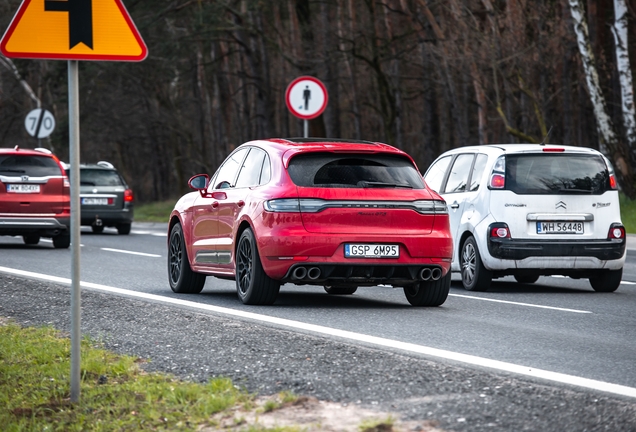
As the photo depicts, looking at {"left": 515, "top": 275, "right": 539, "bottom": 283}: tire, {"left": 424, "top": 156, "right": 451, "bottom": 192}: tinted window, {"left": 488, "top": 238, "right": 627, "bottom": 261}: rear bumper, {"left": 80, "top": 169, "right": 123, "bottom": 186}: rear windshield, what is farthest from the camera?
{"left": 80, "top": 169, "right": 123, "bottom": 186}: rear windshield

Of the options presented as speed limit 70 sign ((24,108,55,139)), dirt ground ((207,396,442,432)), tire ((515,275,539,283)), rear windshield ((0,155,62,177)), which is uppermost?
speed limit 70 sign ((24,108,55,139))

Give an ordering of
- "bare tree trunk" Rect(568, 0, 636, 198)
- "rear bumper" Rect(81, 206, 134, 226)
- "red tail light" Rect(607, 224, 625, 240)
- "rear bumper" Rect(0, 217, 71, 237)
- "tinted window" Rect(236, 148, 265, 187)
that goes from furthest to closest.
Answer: "bare tree trunk" Rect(568, 0, 636, 198)
"rear bumper" Rect(81, 206, 134, 226)
"rear bumper" Rect(0, 217, 71, 237)
"red tail light" Rect(607, 224, 625, 240)
"tinted window" Rect(236, 148, 265, 187)

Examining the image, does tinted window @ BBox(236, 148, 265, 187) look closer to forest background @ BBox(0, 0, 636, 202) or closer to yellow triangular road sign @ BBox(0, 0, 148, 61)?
yellow triangular road sign @ BBox(0, 0, 148, 61)

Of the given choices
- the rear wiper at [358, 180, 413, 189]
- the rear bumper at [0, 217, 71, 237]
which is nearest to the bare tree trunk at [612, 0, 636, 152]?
the rear bumper at [0, 217, 71, 237]

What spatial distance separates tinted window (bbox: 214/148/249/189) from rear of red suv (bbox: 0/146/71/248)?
356 inches

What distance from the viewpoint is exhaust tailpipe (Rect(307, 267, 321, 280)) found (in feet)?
35.5

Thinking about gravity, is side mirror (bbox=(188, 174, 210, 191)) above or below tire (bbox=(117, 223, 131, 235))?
above

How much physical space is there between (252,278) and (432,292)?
172 cm

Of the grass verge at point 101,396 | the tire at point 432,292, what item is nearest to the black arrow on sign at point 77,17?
the grass verge at point 101,396

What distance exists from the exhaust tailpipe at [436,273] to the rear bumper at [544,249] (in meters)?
2.41

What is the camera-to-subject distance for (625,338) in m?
9.26

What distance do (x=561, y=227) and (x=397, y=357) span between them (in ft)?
21.2

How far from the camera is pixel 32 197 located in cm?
2122

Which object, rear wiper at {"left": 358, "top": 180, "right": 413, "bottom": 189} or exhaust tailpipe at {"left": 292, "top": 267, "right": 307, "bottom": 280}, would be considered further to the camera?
rear wiper at {"left": 358, "top": 180, "right": 413, "bottom": 189}
